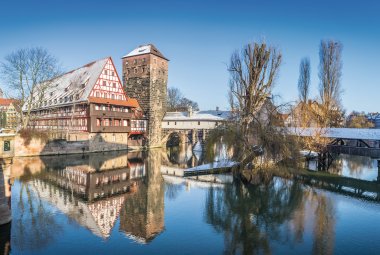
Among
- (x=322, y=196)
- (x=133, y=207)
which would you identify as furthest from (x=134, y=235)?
(x=322, y=196)

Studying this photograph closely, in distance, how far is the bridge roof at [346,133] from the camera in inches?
856

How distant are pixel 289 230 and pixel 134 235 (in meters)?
5.47

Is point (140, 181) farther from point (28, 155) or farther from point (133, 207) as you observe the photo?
point (28, 155)

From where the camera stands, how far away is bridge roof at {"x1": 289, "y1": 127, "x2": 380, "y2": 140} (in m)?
21.7

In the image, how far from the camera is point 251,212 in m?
12.0

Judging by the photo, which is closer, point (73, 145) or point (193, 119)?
point (73, 145)

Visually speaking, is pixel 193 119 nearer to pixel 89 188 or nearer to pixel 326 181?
pixel 326 181

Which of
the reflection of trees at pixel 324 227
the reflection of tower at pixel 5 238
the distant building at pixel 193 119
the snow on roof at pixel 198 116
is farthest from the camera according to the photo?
the snow on roof at pixel 198 116

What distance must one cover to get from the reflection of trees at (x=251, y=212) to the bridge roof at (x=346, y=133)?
7468 mm

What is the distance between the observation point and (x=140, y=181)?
59.6ft

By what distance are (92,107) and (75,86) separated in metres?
6.37

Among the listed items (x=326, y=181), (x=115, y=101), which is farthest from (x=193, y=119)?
(x=326, y=181)

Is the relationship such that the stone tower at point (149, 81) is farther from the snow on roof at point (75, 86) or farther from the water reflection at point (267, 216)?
the water reflection at point (267, 216)

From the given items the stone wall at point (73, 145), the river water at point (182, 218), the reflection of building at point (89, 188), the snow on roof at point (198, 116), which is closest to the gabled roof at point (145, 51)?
the snow on roof at point (198, 116)
